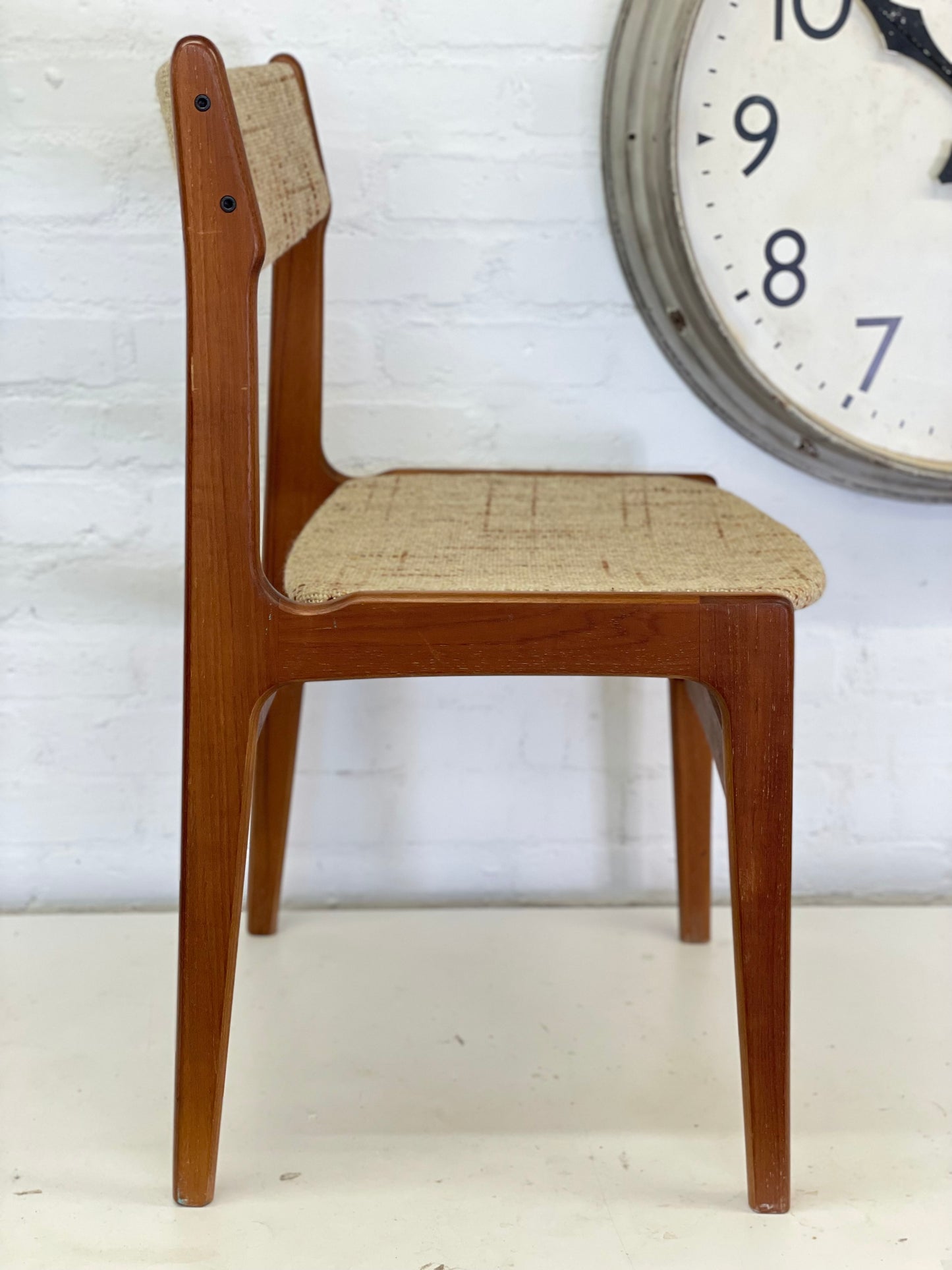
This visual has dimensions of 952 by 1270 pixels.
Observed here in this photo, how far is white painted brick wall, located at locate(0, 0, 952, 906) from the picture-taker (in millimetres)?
1222

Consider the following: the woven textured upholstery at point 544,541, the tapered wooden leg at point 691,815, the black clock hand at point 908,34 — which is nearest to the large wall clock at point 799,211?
the black clock hand at point 908,34

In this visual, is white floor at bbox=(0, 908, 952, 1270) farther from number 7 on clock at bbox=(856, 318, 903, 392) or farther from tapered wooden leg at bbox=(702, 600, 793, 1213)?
number 7 on clock at bbox=(856, 318, 903, 392)

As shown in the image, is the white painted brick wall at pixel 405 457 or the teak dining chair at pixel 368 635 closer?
the teak dining chair at pixel 368 635

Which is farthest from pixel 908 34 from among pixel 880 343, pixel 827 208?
pixel 880 343

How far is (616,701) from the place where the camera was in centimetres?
138

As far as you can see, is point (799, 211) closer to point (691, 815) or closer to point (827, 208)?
point (827, 208)

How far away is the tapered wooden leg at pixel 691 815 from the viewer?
1252mm

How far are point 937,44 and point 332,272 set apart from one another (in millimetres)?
618

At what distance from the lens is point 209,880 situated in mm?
851

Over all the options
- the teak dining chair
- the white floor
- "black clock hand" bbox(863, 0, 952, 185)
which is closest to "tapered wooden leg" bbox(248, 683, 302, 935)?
the white floor

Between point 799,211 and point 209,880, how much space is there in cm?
84

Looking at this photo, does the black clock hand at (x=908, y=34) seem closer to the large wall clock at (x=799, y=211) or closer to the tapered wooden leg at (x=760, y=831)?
the large wall clock at (x=799, y=211)

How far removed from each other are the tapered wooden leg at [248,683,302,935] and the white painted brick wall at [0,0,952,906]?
0.32 feet

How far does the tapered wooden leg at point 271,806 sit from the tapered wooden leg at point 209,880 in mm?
384
